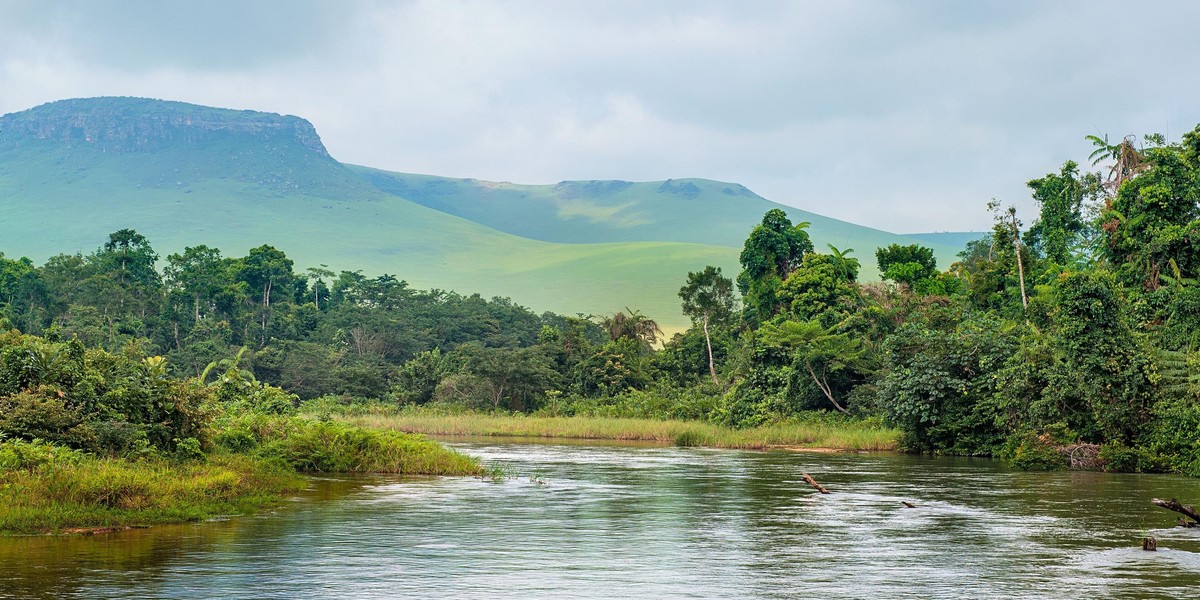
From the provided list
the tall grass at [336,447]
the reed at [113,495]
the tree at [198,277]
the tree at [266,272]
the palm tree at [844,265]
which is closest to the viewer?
the reed at [113,495]

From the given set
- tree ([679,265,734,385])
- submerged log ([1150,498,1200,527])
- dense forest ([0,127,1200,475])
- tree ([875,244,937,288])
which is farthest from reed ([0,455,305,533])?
tree ([679,265,734,385])

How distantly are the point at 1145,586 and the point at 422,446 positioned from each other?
863 inches

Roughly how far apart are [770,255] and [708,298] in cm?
819

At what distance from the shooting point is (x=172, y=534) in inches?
771

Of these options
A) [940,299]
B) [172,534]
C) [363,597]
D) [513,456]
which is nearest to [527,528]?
[172,534]

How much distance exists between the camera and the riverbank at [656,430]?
49.2 meters

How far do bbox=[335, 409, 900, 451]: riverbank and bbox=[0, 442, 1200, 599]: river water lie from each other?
54.9 ft

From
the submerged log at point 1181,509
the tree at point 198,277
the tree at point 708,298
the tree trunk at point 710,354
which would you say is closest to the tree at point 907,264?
the tree at point 708,298

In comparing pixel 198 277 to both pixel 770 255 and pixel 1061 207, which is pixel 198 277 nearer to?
pixel 770 255

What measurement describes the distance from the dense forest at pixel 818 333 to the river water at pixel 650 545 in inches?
207

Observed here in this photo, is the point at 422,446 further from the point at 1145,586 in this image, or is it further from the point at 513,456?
the point at 1145,586

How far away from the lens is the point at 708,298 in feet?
260

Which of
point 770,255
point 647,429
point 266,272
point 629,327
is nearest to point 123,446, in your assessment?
point 647,429

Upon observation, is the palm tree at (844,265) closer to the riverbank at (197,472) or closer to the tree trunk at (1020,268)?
the tree trunk at (1020,268)
